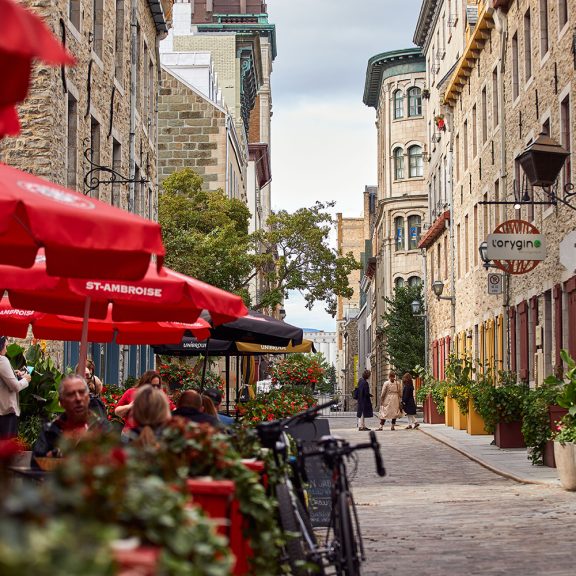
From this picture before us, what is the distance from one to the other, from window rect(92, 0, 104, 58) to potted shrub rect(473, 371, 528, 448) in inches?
376

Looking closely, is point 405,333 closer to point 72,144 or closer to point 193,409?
point 72,144

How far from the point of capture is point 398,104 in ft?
252

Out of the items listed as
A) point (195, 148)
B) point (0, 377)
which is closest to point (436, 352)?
point (195, 148)

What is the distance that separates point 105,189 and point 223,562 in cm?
2249

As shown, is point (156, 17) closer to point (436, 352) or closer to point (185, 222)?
point (185, 222)

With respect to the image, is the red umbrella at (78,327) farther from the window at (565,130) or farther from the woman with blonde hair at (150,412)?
the window at (565,130)

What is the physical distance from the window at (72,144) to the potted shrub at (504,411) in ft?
28.7

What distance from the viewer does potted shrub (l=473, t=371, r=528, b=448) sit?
25.2 metres

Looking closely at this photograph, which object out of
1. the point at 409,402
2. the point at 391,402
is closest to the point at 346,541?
the point at 391,402

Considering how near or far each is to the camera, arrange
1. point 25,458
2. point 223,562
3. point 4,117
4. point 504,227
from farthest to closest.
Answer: point 504,227
point 25,458
point 4,117
point 223,562

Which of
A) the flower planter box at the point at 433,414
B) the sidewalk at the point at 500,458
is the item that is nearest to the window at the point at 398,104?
the flower planter box at the point at 433,414

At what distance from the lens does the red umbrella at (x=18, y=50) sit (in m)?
4.08

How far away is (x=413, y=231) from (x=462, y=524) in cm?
6442

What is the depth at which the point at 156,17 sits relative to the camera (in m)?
33.6
